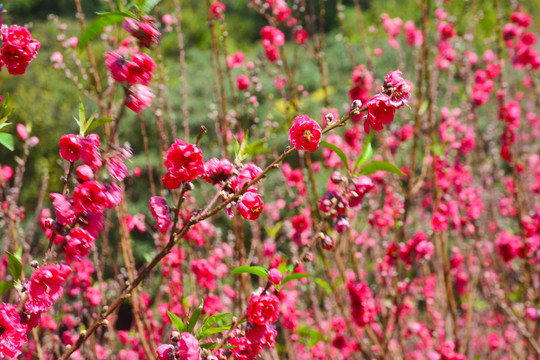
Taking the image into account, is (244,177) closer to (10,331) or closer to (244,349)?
(244,349)

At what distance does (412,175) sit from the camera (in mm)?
1948

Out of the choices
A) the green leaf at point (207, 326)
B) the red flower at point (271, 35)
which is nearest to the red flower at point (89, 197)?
the green leaf at point (207, 326)

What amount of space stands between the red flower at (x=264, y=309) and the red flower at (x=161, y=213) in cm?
26

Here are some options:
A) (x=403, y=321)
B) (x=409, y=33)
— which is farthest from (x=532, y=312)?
(x=409, y=33)

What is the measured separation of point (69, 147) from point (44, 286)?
0.30 meters

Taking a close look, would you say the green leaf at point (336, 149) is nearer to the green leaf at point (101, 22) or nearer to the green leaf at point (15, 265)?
the green leaf at point (101, 22)

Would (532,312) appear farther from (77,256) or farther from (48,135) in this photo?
(48,135)

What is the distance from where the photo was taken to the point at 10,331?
3.04 ft

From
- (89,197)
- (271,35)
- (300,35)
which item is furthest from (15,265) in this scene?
(300,35)

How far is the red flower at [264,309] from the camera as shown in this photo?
3.29ft

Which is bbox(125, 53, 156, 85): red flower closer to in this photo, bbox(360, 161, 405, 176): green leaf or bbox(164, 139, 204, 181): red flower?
bbox(164, 139, 204, 181): red flower

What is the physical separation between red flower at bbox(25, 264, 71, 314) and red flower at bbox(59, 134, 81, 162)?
23 cm

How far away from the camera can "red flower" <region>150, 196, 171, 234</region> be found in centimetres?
99

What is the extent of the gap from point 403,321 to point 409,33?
2.49 m
